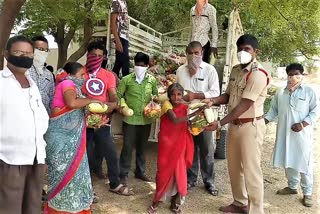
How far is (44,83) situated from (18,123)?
0.91 meters

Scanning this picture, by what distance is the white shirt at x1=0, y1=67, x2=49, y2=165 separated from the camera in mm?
3119

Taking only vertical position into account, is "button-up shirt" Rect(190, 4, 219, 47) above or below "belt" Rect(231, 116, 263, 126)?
above

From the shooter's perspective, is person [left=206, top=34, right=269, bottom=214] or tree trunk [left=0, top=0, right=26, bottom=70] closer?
tree trunk [left=0, top=0, right=26, bottom=70]

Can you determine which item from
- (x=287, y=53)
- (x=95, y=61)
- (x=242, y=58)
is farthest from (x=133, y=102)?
(x=287, y=53)

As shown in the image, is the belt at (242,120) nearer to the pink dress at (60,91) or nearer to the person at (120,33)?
the pink dress at (60,91)

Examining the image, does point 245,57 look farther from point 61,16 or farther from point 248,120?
point 61,16

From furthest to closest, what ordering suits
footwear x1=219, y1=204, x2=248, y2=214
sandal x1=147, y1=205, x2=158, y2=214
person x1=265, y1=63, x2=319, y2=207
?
1. person x1=265, y1=63, x2=319, y2=207
2. footwear x1=219, y1=204, x2=248, y2=214
3. sandal x1=147, y1=205, x2=158, y2=214

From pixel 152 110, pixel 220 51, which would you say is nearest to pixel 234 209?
pixel 152 110

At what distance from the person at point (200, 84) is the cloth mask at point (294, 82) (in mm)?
1068

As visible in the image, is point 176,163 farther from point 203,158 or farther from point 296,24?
point 296,24

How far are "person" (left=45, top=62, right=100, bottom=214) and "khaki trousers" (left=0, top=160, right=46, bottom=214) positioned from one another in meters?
0.41

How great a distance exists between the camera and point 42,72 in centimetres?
401

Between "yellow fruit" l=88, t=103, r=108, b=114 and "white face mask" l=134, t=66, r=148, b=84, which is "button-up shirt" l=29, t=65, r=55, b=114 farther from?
"white face mask" l=134, t=66, r=148, b=84

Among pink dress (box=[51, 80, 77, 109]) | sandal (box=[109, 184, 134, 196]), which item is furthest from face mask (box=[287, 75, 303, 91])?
pink dress (box=[51, 80, 77, 109])
